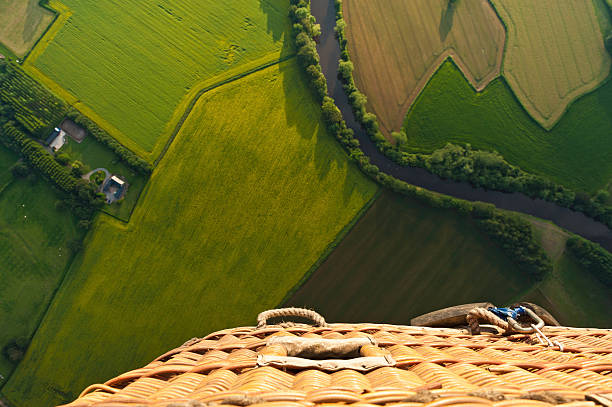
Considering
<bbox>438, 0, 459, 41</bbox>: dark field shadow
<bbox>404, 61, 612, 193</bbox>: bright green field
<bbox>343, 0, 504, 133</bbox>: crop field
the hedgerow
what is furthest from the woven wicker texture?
<bbox>438, 0, 459, 41</bbox>: dark field shadow

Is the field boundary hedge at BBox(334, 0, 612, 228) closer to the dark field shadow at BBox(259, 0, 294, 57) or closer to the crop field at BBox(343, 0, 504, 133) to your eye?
the crop field at BBox(343, 0, 504, 133)

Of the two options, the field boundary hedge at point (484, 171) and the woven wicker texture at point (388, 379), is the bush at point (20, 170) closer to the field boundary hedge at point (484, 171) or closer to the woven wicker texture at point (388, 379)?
the woven wicker texture at point (388, 379)

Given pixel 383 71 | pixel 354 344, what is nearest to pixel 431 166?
pixel 383 71

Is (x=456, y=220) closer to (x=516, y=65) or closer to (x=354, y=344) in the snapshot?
(x=516, y=65)

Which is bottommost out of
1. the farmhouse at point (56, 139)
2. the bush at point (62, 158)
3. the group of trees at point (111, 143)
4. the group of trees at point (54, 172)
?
the group of trees at point (54, 172)

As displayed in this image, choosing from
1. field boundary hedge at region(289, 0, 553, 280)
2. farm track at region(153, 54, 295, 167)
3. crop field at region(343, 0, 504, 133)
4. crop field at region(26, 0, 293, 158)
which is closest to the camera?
field boundary hedge at region(289, 0, 553, 280)

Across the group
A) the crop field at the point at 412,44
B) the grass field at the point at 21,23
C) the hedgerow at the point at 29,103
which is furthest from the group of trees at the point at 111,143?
the crop field at the point at 412,44

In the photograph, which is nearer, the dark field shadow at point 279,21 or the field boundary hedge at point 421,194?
the field boundary hedge at point 421,194
